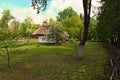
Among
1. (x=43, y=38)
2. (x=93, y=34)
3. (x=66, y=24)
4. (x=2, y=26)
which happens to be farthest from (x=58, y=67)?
(x=66, y=24)

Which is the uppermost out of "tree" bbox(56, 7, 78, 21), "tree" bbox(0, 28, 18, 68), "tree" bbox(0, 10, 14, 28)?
"tree" bbox(56, 7, 78, 21)

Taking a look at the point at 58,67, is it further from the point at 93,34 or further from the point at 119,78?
the point at 93,34

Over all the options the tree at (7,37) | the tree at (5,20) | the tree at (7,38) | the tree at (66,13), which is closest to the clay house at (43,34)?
the tree at (5,20)

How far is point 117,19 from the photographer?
21.5m

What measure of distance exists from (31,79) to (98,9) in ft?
52.4

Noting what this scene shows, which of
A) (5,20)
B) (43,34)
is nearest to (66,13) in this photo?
(43,34)

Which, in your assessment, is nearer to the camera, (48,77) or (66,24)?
(48,77)

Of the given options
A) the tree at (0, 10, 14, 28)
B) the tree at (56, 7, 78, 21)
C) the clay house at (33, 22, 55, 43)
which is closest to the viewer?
the tree at (0, 10, 14, 28)

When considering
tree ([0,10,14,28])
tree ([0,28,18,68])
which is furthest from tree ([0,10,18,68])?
Answer: tree ([0,10,14,28])

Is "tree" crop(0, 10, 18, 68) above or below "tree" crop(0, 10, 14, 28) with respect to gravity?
below

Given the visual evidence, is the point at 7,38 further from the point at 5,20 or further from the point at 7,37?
the point at 5,20

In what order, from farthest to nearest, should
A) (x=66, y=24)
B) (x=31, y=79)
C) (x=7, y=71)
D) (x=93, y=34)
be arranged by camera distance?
(x=66, y=24)
(x=93, y=34)
(x=7, y=71)
(x=31, y=79)

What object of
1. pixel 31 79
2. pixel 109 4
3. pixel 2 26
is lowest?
pixel 31 79

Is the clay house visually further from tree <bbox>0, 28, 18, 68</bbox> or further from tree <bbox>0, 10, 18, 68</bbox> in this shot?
tree <bbox>0, 28, 18, 68</bbox>
